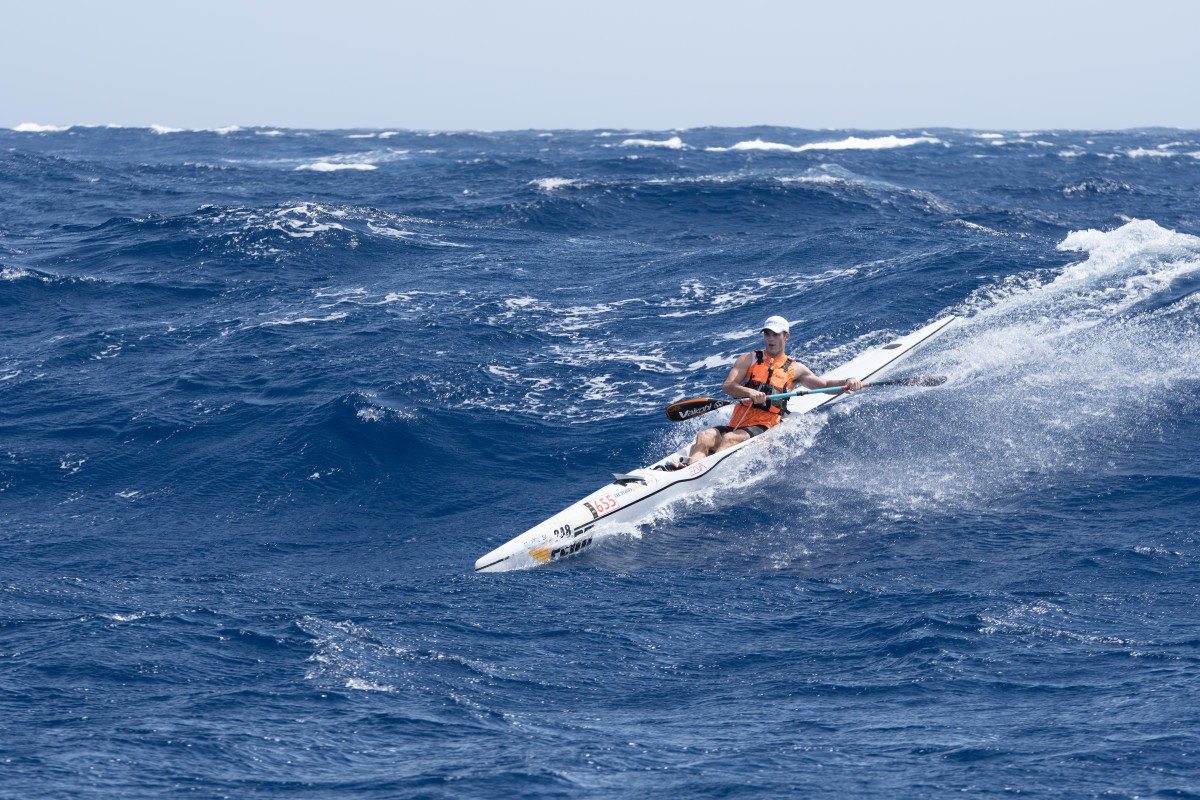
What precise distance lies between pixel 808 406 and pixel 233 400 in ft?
24.7

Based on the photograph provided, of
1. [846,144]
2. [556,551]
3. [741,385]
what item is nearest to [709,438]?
[741,385]

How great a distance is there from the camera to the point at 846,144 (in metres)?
53.1

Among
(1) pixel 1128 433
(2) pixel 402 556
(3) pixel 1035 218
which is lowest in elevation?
(2) pixel 402 556

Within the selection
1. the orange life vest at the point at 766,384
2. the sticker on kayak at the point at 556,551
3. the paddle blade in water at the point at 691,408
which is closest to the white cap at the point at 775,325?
the orange life vest at the point at 766,384

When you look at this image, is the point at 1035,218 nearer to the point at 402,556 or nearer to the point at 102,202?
the point at 402,556

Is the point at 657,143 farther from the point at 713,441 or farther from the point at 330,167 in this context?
the point at 713,441

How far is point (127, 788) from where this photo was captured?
16.8ft

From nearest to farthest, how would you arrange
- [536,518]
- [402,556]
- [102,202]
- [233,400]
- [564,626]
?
1. [564,626]
2. [402,556]
3. [536,518]
4. [233,400]
5. [102,202]

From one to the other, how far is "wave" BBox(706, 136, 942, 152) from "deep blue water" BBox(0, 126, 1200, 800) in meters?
26.1

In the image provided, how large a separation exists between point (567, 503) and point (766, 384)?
2641mm

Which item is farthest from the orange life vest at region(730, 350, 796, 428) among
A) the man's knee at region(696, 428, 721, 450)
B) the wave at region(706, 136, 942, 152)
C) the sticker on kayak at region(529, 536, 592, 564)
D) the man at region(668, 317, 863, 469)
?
the wave at region(706, 136, 942, 152)

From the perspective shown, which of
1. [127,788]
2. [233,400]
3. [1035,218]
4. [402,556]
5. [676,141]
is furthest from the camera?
[676,141]

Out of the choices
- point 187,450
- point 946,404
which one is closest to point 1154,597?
point 946,404

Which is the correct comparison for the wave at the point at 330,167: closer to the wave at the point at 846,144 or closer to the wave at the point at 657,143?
the wave at the point at 657,143
